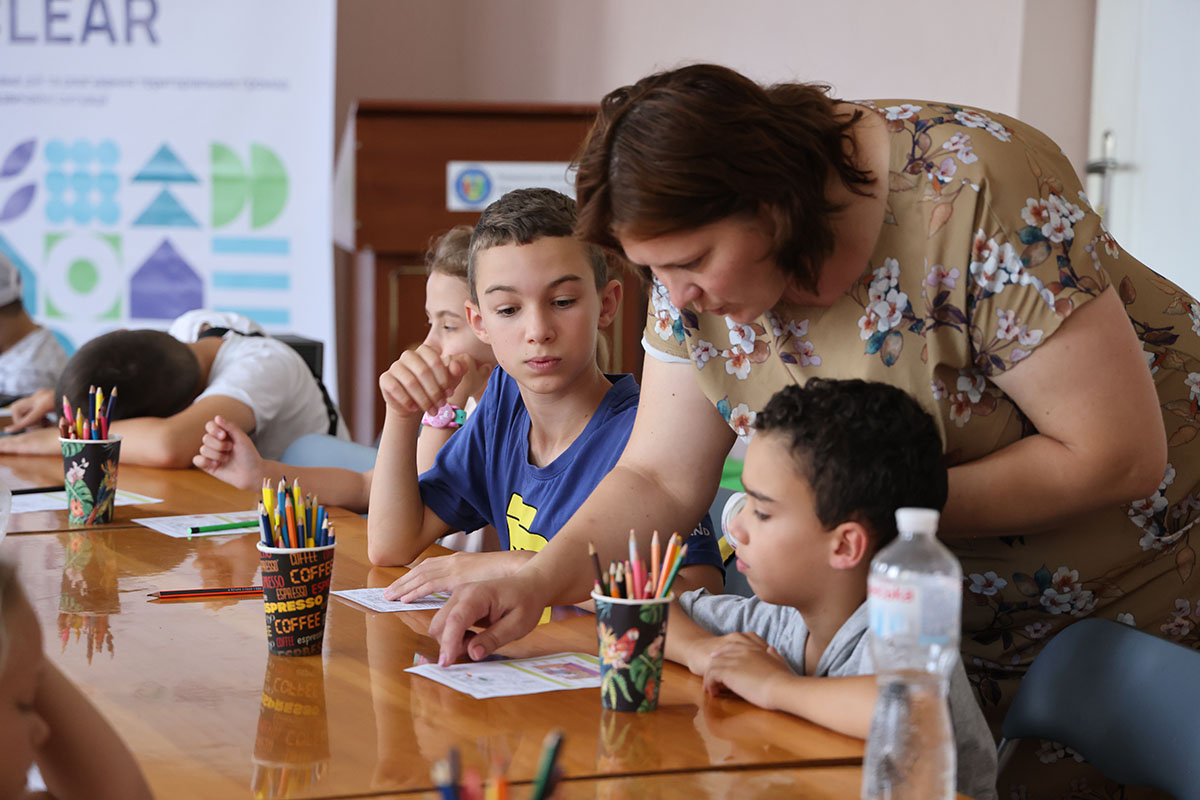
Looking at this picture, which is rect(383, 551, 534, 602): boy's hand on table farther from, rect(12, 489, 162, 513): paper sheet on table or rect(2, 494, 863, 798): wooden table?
rect(12, 489, 162, 513): paper sheet on table

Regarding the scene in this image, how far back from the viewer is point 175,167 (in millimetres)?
5316

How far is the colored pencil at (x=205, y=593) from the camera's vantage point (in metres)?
1.52

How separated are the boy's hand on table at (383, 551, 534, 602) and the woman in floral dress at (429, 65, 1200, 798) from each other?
A: 198 mm

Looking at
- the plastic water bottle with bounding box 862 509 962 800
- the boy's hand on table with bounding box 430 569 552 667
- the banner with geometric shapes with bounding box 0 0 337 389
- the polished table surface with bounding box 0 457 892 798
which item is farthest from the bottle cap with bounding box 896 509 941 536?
the banner with geometric shapes with bounding box 0 0 337 389

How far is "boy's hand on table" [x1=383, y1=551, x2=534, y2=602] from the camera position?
1528 mm

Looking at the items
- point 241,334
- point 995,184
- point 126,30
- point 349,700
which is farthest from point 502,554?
point 126,30

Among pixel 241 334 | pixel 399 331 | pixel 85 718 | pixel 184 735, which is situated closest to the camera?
pixel 85 718

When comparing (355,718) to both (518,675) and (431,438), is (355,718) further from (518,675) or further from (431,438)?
(431,438)

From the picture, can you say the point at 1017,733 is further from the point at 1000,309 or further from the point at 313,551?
the point at 313,551

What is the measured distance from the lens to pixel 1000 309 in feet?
4.02

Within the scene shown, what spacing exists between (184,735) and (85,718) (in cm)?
24

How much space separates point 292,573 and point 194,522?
83 centimetres

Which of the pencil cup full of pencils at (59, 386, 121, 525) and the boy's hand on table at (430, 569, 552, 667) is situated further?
the pencil cup full of pencils at (59, 386, 121, 525)

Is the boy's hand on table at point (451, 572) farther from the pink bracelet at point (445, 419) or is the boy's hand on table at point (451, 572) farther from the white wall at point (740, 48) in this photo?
the white wall at point (740, 48)
